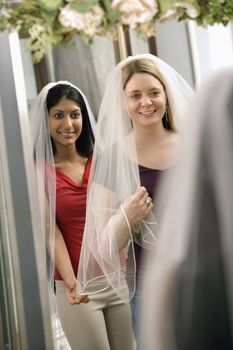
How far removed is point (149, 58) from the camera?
3.13 feet

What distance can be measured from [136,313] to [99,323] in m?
0.08

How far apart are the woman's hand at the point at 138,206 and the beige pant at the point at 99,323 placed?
5.8 inches

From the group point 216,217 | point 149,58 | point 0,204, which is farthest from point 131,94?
point 216,217

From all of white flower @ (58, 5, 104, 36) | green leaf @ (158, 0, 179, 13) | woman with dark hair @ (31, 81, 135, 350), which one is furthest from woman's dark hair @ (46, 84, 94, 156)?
green leaf @ (158, 0, 179, 13)

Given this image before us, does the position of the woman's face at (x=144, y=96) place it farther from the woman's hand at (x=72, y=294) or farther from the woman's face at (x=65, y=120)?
the woman's hand at (x=72, y=294)

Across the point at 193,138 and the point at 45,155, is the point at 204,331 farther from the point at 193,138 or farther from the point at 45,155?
the point at 45,155

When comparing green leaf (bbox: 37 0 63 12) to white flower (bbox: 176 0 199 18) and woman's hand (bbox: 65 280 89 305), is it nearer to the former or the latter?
white flower (bbox: 176 0 199 18)

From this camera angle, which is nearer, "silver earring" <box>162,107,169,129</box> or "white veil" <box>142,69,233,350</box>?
"white veil" <box>142,69,233,350</box>

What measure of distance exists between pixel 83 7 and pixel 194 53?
0.77 feet

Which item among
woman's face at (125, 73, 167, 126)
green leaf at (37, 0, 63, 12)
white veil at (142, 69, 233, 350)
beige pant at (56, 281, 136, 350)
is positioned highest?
green leaf at (37, 0, 63, 12)

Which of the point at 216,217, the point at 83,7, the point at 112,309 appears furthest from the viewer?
the point at 112,309

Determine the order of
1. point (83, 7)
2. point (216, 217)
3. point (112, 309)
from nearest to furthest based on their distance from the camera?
point (216, 217), point (83, 7), point (112, 309)

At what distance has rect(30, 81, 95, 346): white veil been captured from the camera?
930 mm

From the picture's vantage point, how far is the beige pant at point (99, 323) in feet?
3.14
